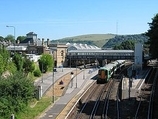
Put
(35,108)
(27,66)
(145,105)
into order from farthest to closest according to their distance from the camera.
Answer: (27,66) < (145,105) < (35,108)

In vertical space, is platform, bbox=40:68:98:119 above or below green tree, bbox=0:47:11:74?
below

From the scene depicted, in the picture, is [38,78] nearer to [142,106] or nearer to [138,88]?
[138,88]

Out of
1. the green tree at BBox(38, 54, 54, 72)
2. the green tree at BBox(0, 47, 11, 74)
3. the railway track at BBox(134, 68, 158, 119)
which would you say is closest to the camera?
the railway track at BBox(134, 68, 158, 119)

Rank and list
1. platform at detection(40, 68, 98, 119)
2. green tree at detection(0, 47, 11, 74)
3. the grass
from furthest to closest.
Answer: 1. green tree at detection(0, 47, 11, 74)
2. platform at detection(40, 68, 98, 119)
3. the grass

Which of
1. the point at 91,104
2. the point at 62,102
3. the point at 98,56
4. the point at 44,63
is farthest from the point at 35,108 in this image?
the point at 98,56

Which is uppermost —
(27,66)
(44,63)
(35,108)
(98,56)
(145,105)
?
(98,56)

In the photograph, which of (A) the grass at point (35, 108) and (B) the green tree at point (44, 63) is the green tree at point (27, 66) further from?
(A) the grass at point (35, 108)

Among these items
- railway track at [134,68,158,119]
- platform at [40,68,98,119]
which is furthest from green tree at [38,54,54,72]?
railway track at [134,68,158,119]

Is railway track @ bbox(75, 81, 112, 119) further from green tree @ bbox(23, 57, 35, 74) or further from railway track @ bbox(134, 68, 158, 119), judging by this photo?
green tree @ bbox(23, 57, 35, 74)

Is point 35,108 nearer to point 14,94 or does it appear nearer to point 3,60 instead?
point 14,94

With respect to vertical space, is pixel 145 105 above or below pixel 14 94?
below

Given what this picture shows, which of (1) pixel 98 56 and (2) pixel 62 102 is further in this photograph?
(1) pixel 98 56

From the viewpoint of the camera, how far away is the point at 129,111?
35.0 m

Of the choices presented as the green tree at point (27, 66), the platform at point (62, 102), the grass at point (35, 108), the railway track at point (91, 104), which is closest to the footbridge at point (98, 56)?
the green tree at point (27, 66)
